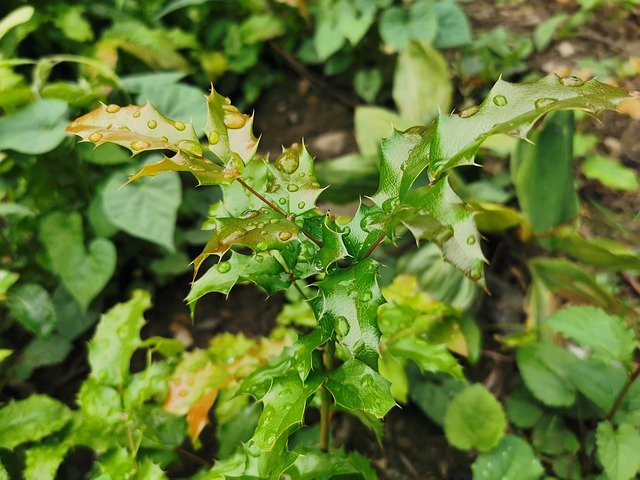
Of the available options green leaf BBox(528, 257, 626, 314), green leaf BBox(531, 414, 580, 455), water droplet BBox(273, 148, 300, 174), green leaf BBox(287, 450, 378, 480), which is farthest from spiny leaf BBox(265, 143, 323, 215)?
green leaf BBox(528, 257, 626, 314)

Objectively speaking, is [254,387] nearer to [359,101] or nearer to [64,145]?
[64,145]

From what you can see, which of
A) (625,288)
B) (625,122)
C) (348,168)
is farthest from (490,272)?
(625,122)

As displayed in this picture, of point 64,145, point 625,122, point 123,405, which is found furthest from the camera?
point 625,122

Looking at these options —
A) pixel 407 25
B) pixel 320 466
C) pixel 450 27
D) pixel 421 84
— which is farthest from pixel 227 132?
pixel 450 27

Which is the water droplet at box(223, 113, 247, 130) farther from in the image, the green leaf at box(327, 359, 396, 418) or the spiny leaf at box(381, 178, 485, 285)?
the green leaf at box(327, 359, 396, 418)

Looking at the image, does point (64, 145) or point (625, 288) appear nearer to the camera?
point (64, 145)

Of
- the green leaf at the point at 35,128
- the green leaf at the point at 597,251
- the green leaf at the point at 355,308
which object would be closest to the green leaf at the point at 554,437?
the green leaf at the point at 597,251

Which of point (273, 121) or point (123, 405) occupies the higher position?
point (123, 405)

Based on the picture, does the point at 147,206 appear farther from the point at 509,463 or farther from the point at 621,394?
the point at 621,394
